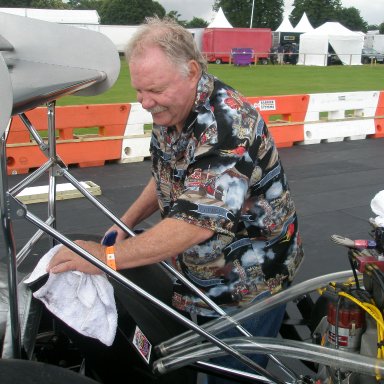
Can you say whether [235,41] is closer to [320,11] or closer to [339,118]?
[339,118]

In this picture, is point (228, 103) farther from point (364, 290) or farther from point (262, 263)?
point (364, 290)

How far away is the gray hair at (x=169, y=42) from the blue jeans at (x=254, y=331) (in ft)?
3.52

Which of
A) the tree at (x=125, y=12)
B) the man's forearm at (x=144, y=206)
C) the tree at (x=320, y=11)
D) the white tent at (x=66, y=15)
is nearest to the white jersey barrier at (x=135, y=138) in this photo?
the man's forearm at (x=144, y=206)

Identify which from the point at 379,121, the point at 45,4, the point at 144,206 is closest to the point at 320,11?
the point at 45,4

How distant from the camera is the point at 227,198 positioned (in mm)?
1906

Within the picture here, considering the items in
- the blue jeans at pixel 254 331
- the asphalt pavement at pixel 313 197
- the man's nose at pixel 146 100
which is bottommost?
the asphalt pavement at pixel 313 197

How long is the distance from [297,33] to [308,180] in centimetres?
4497

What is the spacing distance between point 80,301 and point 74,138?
Answer: 244 inches

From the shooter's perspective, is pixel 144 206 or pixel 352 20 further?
pixel 352 20

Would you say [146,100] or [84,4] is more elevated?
[84,4]

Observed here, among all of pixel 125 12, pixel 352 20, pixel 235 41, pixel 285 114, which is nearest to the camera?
pixel 285 114

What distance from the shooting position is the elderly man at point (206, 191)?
1.89 m

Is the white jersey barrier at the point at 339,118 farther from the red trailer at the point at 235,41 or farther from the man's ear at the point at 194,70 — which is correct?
the red trailer at the point at 235,41

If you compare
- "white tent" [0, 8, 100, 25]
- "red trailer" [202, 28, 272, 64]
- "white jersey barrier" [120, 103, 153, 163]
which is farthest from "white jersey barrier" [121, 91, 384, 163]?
"red trailer" [202, 28, 272, 64]
